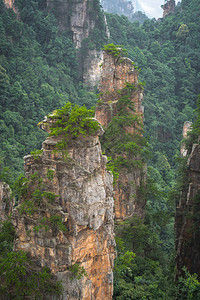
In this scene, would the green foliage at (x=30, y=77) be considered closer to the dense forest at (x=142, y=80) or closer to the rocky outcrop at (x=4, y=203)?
the dense forest at (x=142, y=80)

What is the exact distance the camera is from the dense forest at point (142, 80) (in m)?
24.7

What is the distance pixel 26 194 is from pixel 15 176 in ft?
66.2

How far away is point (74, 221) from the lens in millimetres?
10055

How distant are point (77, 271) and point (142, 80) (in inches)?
1968

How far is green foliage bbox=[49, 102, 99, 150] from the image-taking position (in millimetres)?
10672

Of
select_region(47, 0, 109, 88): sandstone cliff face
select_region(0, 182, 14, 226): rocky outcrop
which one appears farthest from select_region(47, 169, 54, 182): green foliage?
select_region(47, 0, 109, 88): sandstone cliff face

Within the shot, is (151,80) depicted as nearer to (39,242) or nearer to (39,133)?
(39,133)

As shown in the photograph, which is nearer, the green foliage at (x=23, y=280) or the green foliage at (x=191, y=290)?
the green foliage at (x=23, y=280)

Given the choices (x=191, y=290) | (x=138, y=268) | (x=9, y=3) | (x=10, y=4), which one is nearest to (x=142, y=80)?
(x=10, y=4)

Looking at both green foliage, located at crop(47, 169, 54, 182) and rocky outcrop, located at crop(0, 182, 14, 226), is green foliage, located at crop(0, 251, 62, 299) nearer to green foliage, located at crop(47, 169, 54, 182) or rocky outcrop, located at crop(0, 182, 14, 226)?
green foliage, located at crop(47, 169, 54, 182)

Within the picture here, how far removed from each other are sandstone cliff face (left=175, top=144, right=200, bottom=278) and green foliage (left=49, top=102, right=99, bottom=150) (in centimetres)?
901

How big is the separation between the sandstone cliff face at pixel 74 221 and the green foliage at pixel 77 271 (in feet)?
0.33

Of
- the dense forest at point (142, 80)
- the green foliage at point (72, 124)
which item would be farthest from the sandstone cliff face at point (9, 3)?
the green foliage at point (72, 124)

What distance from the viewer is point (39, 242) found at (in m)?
9.84
